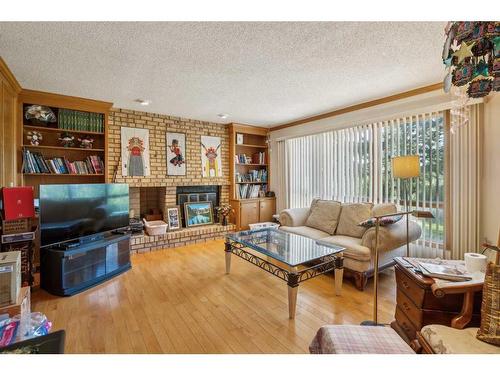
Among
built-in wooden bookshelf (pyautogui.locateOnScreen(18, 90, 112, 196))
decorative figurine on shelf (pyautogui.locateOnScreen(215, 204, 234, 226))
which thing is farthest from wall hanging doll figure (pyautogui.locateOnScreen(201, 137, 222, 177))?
built-in wooden bookshelf (pyautogui.locateOnScreen(18, 90, 112, 196))

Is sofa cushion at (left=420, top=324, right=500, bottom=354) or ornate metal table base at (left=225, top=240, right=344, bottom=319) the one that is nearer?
sofa cushion at (left=420, top=324, right=500, bottom=354)

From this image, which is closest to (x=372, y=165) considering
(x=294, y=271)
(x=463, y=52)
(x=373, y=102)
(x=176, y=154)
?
(x=373, y=102)

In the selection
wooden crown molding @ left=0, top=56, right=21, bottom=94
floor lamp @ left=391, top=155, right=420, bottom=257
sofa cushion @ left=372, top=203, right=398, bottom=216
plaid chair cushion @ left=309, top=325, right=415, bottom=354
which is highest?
wooden crown molding @ left=0, top=56, right=21, bottom=94

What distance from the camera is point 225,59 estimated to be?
6.89 ft

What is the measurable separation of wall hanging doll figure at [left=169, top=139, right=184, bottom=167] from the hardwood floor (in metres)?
1.93

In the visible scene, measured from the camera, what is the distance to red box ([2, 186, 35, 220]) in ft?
7.15

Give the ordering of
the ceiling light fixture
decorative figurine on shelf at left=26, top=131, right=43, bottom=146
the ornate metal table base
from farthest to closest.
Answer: the ceiling light fixture < decorative figurine on shelf at left=26, top=131, right=43, bottom=146 < the ornate metal table base

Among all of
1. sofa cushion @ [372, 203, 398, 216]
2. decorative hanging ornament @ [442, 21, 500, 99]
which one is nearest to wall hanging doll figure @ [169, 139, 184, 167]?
sofa cushion @ [372, 203, 398, 216]

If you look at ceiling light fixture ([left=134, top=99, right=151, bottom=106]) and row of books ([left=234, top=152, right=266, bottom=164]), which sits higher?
ceiling light fixture ([left=134, top=99, right=151, bottom=106])

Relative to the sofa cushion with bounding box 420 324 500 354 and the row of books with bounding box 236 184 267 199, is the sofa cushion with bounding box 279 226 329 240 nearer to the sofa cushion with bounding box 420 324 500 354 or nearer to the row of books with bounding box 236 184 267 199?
the row of books with bounding box 236 184 267 199

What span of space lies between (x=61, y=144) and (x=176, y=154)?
5.31ft

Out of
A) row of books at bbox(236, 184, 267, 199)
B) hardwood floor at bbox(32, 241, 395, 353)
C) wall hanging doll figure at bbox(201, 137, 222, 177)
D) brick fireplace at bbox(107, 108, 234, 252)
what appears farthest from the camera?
row of books at bbox(236, 184, 267, 199)

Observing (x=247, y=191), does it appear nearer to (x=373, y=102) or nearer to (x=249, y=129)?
(x=249, y=129)
